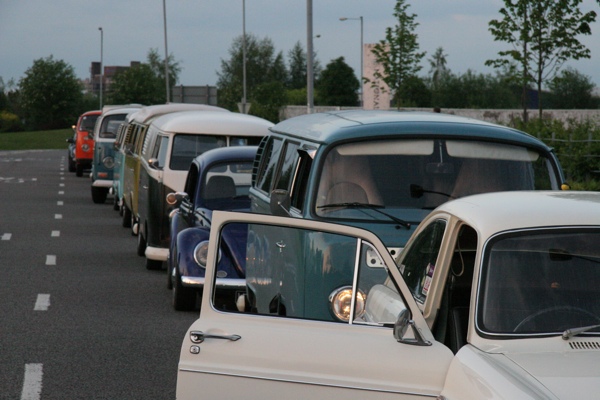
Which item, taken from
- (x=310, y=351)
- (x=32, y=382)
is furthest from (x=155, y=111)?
(x=310, y=351)

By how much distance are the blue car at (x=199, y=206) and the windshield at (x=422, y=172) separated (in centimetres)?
415

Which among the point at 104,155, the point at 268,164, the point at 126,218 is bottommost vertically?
the point at 126,218

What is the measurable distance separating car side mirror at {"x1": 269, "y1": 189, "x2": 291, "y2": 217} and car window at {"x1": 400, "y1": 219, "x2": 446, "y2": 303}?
1.19 metres

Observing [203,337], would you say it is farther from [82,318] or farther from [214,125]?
[214,125]

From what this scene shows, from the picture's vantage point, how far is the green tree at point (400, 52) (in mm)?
45438

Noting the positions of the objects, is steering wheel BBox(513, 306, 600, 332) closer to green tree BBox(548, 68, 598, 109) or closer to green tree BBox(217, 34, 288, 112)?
green tree BBox(548, 68, 598, 109)

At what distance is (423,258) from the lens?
19.1 feet

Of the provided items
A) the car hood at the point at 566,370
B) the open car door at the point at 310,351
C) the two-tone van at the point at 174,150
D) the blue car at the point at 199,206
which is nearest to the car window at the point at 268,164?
the blue car at the point at 199,206

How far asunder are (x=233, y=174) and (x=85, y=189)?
21.6 m

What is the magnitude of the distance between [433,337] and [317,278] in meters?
2.07

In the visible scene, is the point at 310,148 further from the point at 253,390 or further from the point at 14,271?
the point at 14,271

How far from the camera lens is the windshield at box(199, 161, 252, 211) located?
518 inches

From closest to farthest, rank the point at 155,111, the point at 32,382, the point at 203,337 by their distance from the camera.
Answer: the point at 203,337 < the point at 32,382 < the point at 155,111

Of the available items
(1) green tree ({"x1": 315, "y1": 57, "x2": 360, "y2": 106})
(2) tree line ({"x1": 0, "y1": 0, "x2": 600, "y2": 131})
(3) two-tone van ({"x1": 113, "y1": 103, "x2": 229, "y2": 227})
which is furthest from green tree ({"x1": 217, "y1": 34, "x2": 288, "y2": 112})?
(3) two-tone van ({"x1": 113, "y1": 103, "x2": 229, "y2": 227})
